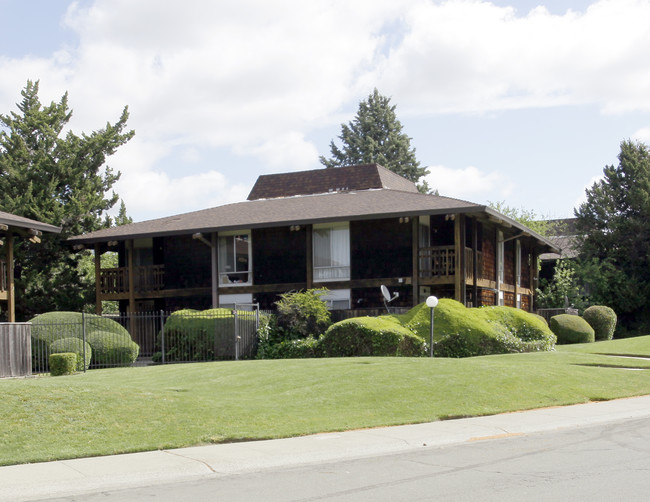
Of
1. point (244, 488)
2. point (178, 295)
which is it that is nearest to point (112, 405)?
point (244, 488)

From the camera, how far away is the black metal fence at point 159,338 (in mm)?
22844

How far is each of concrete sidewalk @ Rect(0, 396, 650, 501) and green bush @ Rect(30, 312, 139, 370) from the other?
41.6 feet

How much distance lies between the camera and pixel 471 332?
78.0ft

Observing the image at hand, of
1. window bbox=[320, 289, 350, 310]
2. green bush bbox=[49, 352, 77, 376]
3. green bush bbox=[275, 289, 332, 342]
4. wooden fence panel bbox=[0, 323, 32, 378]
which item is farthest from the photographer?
window bbox=[320, 289, 350, 310]

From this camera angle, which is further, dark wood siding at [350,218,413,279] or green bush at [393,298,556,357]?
dark wood siding at [350,218,413,279]

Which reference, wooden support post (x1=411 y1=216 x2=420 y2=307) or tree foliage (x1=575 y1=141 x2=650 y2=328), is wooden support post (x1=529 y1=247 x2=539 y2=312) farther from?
wooden support post (x1=411 y1=216 x2=420 y2=307)

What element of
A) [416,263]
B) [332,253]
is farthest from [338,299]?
[416,263]

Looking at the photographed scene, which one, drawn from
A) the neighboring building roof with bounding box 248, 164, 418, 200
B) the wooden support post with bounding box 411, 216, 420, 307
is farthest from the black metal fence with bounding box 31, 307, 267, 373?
the neighboring building roof with bounding box 248, 164, 418, 200

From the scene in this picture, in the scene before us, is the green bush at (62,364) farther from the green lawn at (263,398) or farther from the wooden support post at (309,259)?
the wooden support post at (309,259)

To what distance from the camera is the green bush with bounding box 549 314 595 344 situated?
1248 inches

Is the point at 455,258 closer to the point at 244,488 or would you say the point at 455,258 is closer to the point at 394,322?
the point at 394,322

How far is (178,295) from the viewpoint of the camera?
108 ft

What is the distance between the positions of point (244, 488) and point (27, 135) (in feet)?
107

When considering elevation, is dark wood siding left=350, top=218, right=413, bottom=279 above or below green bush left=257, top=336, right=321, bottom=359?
above
